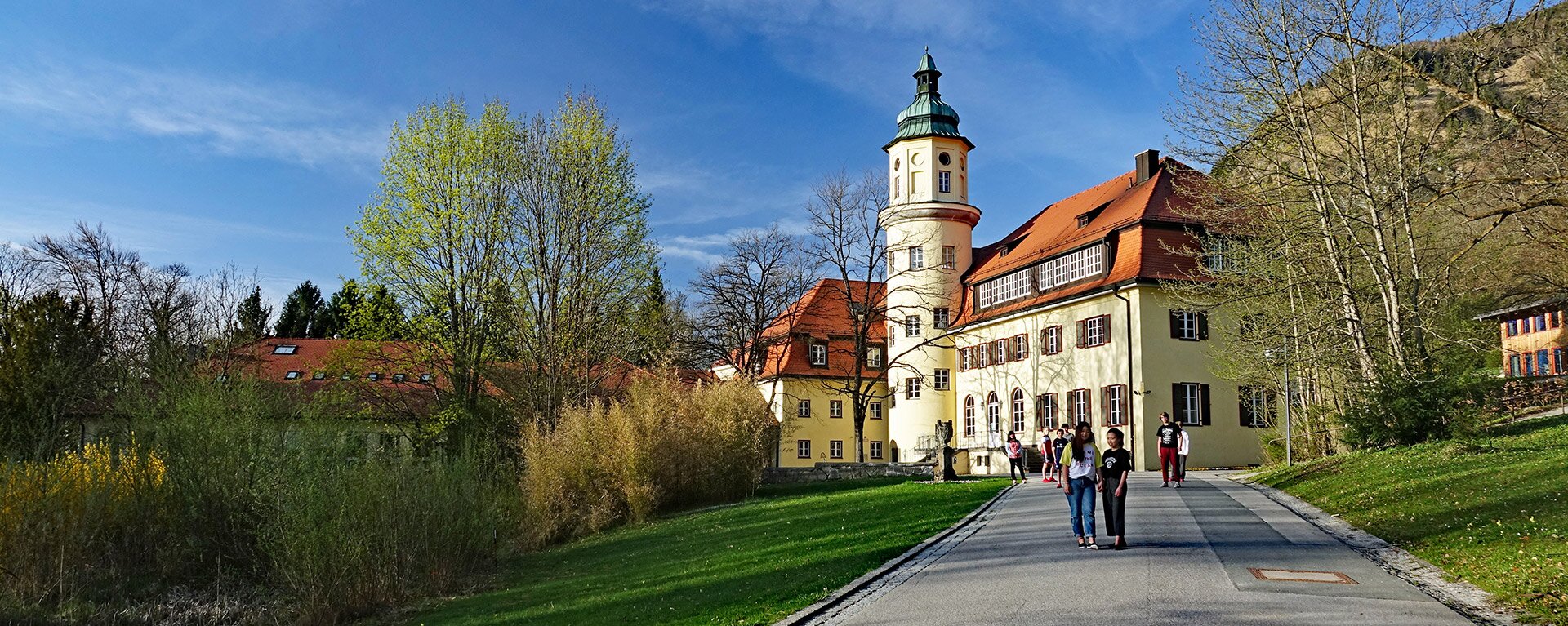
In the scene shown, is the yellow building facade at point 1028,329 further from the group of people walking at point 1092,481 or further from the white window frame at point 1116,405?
the group of people walking at point 1092,481

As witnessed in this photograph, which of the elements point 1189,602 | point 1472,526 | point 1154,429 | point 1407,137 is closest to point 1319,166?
point 1407,137

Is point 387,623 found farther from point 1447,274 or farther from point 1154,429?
point 1154,429

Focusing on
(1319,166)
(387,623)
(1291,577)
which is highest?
(1319,166)

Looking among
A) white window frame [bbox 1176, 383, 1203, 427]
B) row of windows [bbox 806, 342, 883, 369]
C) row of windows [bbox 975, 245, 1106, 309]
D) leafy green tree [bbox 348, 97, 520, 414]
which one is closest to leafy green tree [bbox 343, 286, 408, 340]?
leafy green tree [bbox 348, 97, 520, 414]

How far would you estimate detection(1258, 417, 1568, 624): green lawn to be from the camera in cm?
1087

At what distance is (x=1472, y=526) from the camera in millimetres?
13703

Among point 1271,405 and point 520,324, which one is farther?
point 1271,405

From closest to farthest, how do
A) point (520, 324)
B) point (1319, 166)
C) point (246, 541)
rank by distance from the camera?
point (246, 541), point (1319, 166), point (520, 324)

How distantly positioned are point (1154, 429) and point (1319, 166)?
14.7 m

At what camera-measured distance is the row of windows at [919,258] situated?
167ft

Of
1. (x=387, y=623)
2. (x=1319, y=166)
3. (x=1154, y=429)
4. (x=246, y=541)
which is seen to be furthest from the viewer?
(x=1154, y=429)

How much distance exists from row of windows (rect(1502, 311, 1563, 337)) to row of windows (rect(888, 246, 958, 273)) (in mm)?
26565

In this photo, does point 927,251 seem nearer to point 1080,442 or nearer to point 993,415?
point 993,415

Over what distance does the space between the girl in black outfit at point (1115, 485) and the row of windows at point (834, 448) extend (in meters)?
41.7
